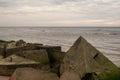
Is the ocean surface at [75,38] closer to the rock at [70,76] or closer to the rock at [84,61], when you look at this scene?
the rock at [84,61]

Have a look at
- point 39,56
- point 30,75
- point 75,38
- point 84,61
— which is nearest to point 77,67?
point 84,61

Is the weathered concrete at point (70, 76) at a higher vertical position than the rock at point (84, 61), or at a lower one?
lower

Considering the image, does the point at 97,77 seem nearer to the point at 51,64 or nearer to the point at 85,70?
the point at 85,70

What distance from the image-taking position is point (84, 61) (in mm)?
5164

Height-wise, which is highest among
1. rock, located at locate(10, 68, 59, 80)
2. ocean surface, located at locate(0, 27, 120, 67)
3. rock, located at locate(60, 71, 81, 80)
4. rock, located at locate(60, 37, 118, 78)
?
rock, located at locate(60, 37, 118, 78)

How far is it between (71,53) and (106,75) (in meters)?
1.23

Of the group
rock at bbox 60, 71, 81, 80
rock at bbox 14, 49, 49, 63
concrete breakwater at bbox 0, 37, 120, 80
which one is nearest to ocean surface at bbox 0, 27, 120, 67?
rock at bbox 14, 49, 49, 63

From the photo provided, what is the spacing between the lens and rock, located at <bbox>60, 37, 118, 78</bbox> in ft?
16.6

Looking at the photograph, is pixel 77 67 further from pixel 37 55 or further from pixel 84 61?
pixel 37 55

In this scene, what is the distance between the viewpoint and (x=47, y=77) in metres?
5.60

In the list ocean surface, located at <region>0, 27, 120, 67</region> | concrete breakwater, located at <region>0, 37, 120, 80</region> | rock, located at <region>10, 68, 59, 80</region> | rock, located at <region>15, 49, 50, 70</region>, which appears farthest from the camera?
ocean surface, located at <region>0, 27, 120, 67</region>

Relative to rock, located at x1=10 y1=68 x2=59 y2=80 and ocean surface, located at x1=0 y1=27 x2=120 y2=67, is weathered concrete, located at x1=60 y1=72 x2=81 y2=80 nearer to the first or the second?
rock, located at x1=10 y1=68 x2=59 y2=80

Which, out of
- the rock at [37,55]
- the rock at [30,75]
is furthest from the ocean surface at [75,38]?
the rock at [30,75]

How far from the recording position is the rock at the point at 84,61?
5074 mm
